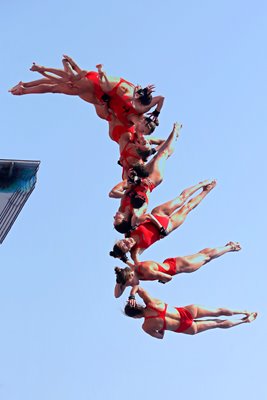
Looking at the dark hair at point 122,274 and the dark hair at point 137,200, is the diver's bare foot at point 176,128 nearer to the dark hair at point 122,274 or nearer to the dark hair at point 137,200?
the dark hair at point 137,200

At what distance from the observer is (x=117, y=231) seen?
16031 mm

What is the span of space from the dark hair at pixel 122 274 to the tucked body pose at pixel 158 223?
0.18 meters

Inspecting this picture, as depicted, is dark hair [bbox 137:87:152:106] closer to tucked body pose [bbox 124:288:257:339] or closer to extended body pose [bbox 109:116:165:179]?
extended body pose [bbox 109:116:165:179]

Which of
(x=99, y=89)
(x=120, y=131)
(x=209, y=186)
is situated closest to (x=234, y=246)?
(x=209, y=186)

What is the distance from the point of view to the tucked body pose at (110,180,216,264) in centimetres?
1577

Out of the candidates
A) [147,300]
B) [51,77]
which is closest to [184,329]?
[147,300]

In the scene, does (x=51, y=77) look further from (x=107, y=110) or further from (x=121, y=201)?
(x=121, y=201)

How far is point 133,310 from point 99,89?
3.85m

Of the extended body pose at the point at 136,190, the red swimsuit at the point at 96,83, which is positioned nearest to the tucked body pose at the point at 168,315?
the extended body pose at the point at 136,190

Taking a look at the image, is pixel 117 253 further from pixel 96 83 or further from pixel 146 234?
pixel 96 83

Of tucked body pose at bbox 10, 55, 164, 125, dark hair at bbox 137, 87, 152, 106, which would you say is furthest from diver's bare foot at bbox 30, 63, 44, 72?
dark hair at bbox 137, 87, 152, 106

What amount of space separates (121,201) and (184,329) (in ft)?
7.66

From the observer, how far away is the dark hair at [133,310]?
1591 centimetres

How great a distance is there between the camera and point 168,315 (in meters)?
16.2
